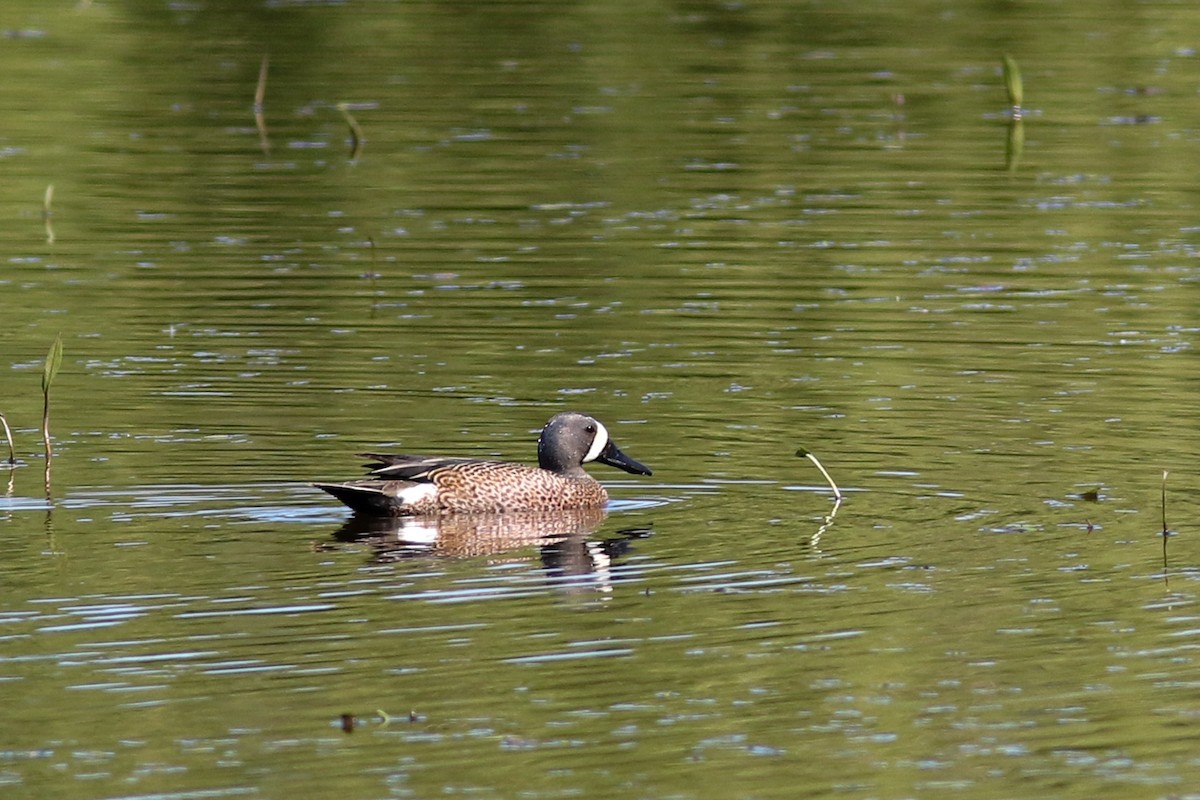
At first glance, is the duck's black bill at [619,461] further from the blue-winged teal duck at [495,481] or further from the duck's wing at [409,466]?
the duck's wing at [409,466]

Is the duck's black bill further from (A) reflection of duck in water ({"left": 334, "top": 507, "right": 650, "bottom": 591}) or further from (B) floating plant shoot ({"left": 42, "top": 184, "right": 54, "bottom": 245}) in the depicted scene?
(B) floating plant shoot ({"left": 42, "top": 184, "right": 54, "bottom": 245})

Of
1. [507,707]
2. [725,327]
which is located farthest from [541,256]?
[507,707]

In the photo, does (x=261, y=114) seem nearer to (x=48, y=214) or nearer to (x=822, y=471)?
(x=48, y=214)

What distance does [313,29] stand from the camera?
90.2ft

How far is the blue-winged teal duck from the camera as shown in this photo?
10523mm

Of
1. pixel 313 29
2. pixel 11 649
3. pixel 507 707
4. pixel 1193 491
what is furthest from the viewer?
pixel 313 29

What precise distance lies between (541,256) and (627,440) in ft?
16.7

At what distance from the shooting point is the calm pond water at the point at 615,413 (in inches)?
285

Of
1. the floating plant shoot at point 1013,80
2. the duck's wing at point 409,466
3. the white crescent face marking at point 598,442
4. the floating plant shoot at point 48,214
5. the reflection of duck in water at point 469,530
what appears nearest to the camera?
the reflection of duck in water at point 469,530

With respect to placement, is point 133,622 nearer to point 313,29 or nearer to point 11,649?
point 11,649

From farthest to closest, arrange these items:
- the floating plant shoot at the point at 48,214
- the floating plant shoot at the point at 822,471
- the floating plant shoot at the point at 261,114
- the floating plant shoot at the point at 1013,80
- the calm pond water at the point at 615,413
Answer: the floating plant shoot at the point at 261,114
the floating plant shoot at the point at 1013,80
the floating plant shoot at the point at 48,214
the floating plant shoot at the point at 822,471
the calm pond water at the point at 615,413

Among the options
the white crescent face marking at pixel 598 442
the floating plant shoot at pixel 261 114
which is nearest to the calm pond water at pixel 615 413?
the floating plant shoot at pixel 261 114

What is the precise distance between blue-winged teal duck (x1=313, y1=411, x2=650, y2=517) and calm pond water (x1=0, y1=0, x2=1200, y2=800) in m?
0.14

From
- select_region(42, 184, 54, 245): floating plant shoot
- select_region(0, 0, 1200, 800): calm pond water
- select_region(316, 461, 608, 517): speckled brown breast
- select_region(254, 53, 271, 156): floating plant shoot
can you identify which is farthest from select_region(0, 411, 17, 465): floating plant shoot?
select_region(254, 53, 271, 156): floating plant shoot
